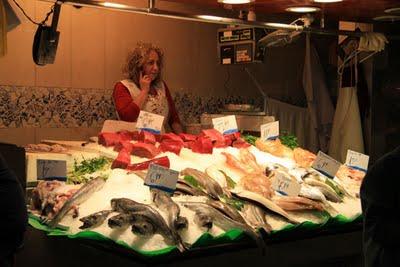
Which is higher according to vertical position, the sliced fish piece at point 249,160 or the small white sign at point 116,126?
the small white sign at point 116,126

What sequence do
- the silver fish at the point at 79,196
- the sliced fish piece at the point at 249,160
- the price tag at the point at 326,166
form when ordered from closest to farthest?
the silver fish at the point at 79,196 → the sliced fish piece at the point at 249,160 → the price tag at the point at 326,166

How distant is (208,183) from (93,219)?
30.0 inches

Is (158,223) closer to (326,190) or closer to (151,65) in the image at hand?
(326,190)

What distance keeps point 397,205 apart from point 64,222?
1.51m

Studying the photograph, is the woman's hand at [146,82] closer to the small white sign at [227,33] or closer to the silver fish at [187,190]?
the small white sign at [227,33]

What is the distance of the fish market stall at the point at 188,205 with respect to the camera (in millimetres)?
2525

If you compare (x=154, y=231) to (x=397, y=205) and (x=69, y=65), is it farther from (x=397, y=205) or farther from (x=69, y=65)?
(x=69, y=65)

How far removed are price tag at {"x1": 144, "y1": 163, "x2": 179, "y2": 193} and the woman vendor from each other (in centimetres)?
241

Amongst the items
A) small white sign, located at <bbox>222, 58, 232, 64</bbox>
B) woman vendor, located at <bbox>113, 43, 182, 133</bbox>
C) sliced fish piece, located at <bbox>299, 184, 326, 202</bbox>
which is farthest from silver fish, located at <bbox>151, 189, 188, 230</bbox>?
woman vendor, located at <bbox>113, 43, 182, 133</bbox>

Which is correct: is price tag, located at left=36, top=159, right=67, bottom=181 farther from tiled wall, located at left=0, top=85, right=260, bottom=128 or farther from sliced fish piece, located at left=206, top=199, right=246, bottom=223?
tiled wall, located at left=0, top=85, right=260, bottom=128

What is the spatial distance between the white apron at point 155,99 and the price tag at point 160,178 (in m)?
2.65

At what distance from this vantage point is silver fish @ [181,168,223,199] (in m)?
3.08

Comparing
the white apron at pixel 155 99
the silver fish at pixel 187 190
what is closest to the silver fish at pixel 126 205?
the silver fish at pixel 187 190

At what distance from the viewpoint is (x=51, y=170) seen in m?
3.16
